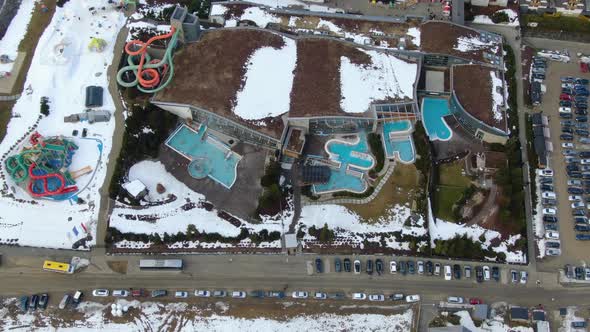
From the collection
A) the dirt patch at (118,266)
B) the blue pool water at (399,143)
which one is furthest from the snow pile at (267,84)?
the dirt patch at (118,266)

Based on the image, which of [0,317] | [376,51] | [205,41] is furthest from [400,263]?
[0,317]

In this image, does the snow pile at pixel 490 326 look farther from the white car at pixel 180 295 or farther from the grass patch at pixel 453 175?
the white car at pixel 180 295

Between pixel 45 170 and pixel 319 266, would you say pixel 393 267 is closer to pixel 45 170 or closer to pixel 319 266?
pixel 319 266

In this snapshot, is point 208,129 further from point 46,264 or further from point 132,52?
point 46,264

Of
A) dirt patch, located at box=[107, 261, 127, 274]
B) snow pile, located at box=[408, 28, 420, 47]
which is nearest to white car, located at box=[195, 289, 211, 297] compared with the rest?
dirt patch, located at box=[107, 261, 127, 274]

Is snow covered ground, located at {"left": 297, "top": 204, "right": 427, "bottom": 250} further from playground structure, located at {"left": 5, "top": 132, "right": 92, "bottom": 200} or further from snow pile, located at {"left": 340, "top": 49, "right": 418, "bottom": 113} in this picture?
playground structure, located at {"left": 5, "top": 132, "right": 92, "bottom": 200}
